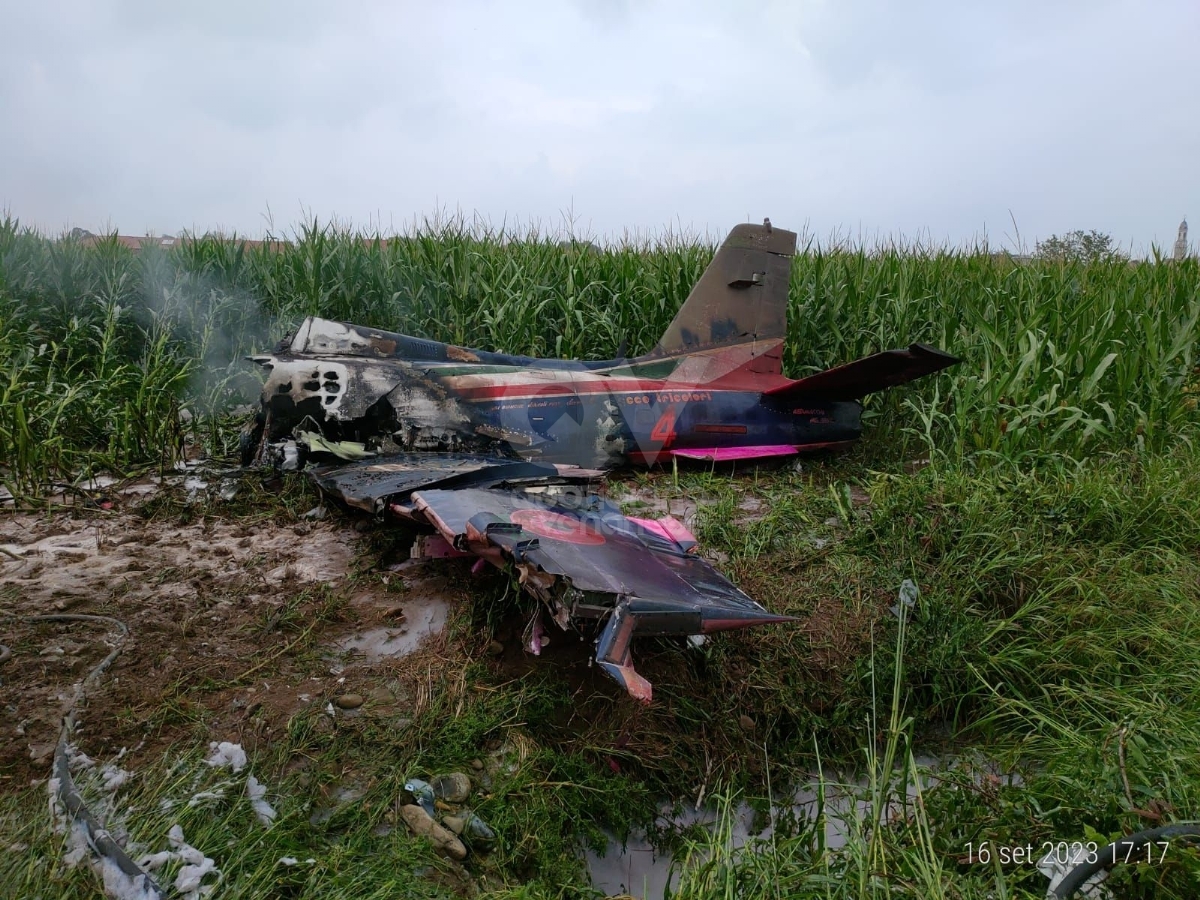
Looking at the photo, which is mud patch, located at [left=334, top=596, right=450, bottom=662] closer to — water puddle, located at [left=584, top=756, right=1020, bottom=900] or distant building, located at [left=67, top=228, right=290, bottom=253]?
water puddle, located at [left=584, top=756, right=1020, bottom=900]

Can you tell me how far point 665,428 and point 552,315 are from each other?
2.68 meters

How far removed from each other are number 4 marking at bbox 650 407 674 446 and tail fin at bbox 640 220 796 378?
2.24 ft

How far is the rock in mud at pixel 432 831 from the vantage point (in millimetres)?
2672

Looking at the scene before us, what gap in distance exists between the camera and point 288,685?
11.2ft

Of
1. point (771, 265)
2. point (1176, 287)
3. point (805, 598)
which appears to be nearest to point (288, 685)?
point (805, 598)

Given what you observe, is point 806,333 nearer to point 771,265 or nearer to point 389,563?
point 771,265

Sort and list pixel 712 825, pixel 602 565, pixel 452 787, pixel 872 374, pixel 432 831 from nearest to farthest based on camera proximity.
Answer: pixel 432 831 → pixel 452 787 → pixel 712 825 → pixel 602 565 → pixel 872 374

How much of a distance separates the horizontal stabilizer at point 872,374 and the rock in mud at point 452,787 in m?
4.10

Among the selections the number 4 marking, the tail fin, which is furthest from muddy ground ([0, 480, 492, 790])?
the tail fin

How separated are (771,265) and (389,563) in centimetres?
444

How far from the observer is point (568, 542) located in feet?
12.2

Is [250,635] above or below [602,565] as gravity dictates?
below

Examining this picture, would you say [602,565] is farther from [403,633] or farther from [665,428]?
[665,428]

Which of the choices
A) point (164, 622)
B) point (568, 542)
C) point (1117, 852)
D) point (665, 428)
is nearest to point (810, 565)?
point (568, 542)
